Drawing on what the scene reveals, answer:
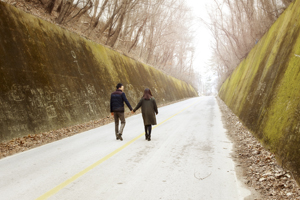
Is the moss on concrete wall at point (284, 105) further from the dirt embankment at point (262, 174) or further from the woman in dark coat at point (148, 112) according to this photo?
the woman in dark coat at point (148, 112)

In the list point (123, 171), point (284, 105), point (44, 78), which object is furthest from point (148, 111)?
point (44, 78)

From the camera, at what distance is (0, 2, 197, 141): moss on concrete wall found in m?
7.91

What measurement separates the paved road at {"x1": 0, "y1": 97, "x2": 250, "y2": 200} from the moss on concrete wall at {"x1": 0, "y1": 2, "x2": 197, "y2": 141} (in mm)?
2047

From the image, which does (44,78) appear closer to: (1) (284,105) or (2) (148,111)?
(2) (148,111)

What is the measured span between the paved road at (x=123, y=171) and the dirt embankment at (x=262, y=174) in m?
0.24

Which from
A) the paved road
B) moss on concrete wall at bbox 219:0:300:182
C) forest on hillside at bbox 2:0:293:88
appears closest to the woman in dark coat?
the paved road

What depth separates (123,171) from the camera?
182 inches

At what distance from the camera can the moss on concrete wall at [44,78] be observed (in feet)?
26.0

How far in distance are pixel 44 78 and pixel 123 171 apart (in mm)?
7001

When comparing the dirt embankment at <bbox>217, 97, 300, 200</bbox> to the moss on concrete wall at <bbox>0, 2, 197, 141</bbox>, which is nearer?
the dirt embankment at <bbox>217, 97, 300, 200</bbox>

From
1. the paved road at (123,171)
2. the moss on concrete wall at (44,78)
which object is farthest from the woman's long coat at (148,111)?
the moss on concrete wall at (44,78)

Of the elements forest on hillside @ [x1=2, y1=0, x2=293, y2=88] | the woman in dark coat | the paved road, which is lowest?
the paved road

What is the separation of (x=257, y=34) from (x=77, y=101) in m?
11.7

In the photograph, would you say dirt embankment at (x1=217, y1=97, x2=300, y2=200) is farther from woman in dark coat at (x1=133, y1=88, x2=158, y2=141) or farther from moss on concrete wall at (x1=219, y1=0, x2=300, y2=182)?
woman in dark coat at (x1=133, y1=88, x2=158, y2=141)
